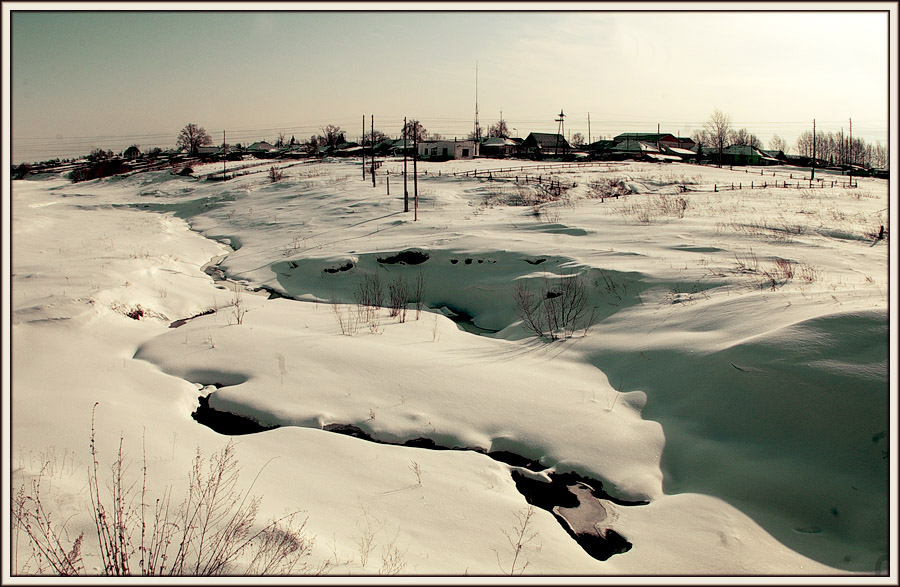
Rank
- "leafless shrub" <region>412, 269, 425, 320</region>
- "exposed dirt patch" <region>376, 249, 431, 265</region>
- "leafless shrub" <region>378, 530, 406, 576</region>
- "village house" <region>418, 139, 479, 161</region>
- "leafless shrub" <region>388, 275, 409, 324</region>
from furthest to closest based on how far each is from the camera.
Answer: "village house" <region>418, 139, 479, 161</region>
"exposed dirt patch" <region>376, 249, 431, 265</region>
"leafless shrub" <region>412, 269, 425, 320</region>
"leafless shrub" <region>388, 275, 409, 324</region>
"leafless shrub" <region>378, 530, 406, 576</region>

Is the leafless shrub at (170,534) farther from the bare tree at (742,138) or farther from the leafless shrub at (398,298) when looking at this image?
the bare tree at (742,138)

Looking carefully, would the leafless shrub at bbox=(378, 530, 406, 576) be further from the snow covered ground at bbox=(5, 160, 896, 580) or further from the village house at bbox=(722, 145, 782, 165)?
the village house at bbox=(722, 145, 782, 165)

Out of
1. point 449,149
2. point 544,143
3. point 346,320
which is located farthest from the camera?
point 544,143

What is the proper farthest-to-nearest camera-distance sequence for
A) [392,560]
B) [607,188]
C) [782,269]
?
[607,188], [782,269], [392,560]

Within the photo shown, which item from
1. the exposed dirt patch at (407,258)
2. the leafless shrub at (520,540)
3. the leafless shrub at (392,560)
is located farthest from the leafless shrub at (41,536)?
the exposed dirt patch at (407,258)

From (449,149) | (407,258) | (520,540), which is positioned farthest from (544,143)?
(520,540)

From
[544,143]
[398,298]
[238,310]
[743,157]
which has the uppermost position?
[544,143]

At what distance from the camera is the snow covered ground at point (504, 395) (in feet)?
15.3

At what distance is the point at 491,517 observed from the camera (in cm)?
493

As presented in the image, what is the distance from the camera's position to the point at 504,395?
739cm

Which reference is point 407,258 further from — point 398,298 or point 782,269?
point 782,269

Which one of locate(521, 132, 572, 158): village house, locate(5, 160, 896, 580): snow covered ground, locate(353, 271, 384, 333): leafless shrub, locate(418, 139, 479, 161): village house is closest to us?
locate(5, 160, 896, 580): snow covered ground

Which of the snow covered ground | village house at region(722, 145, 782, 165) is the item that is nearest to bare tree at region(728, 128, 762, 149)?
village house at region(722, 145, 782, 165)

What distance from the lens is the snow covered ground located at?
183 inches
